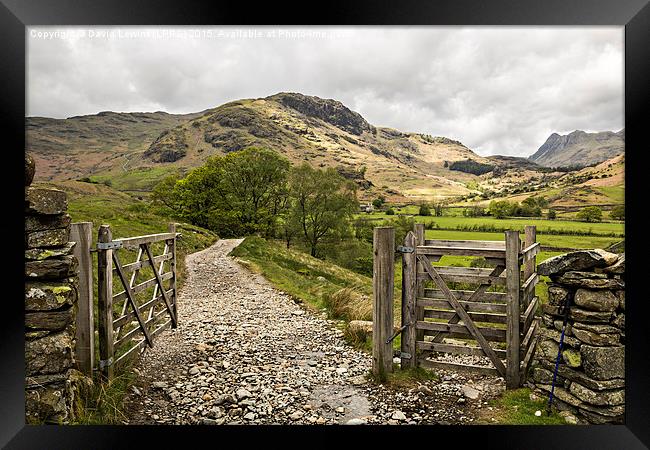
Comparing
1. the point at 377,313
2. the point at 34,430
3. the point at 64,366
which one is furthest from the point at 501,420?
the point at 34,430

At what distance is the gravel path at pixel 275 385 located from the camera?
4.39 meters

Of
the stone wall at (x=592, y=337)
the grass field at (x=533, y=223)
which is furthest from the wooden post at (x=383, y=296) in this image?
the grass field at (x=533, y=223)

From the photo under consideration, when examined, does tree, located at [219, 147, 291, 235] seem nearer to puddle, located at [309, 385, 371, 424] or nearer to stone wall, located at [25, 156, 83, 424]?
puddle, located at [309, 385, 371, 424]

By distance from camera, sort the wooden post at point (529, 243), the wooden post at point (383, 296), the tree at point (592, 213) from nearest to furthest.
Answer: the wooden post at point (383, 296) < the wooden post at point (529, 243) < the tree at point (592, 213)

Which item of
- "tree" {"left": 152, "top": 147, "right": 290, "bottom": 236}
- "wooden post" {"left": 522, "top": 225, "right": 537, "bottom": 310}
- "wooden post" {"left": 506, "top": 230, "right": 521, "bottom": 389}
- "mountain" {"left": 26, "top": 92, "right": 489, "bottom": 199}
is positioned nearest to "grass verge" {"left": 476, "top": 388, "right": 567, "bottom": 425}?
"wooden post" {"left": 506, "top": 230, "right": 521, "bottom": 389}

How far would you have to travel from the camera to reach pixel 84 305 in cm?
420

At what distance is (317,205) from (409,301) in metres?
26.1

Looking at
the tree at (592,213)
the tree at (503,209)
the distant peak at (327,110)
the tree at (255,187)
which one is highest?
the distant peak at (327,110)

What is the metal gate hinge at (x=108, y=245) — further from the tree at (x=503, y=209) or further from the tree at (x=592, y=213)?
the tree at (x=503, y=209)

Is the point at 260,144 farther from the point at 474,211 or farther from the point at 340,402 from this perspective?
the point at 340,402

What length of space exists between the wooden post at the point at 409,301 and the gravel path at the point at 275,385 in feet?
1.30

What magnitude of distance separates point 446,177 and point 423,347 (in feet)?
204

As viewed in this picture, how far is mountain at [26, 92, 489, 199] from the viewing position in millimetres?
35406

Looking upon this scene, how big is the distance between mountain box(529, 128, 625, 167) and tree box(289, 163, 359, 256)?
14173mm
